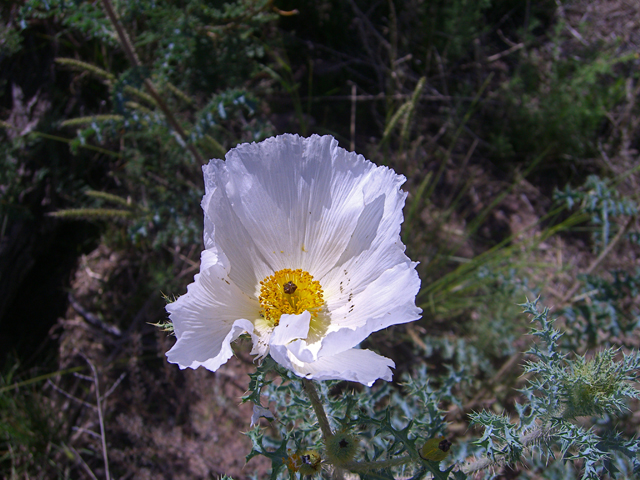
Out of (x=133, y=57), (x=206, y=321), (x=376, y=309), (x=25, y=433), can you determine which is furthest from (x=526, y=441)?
(x=25, y=433)

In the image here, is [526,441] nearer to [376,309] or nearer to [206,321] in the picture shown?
[376,309]

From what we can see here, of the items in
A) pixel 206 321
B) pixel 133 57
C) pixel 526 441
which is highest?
pixel 133 57

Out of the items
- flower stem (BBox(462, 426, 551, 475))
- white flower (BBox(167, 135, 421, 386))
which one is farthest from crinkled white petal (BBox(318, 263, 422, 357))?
flower stem (BBox(462, 426, 551, 475))

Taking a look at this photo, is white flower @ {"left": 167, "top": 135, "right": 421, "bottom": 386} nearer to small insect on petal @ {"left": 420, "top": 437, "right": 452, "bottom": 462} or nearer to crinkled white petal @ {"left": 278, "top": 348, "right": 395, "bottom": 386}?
crinkled white petal @ {"left": 278, "top": 348, "right": 395, "bottom": 386}

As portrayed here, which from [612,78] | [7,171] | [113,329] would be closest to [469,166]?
[612,78]

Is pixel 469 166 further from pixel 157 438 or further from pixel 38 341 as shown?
pixel 38 341

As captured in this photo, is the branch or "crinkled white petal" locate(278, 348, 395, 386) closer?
"crinkled white petal" locate(278, 348, 395, 386)

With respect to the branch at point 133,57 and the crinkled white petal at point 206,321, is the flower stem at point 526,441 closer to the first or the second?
the crinkled white petal at point 206,321
